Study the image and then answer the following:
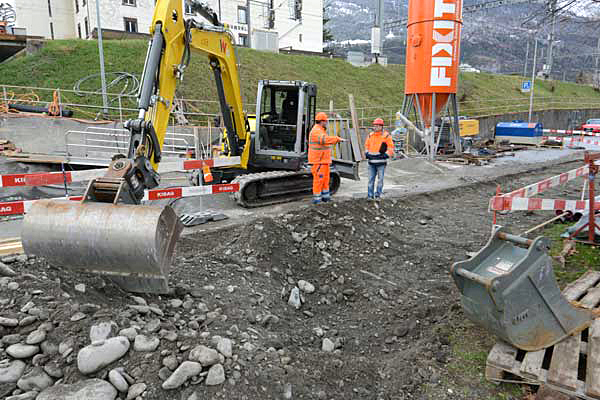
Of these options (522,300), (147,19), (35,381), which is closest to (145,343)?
(35,381)

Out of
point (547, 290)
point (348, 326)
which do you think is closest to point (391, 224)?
point (348, 326)

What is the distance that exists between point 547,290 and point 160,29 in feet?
17.2

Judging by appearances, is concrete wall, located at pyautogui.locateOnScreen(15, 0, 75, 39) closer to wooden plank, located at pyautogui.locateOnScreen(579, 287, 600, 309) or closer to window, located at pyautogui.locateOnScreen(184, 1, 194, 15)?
window, located at pyautogui.locateOnScreen(184, 1, 194, 15)

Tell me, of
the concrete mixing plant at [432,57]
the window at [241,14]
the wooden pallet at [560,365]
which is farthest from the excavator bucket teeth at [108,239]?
the window at [241,14]

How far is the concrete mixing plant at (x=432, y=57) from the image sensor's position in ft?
50.0

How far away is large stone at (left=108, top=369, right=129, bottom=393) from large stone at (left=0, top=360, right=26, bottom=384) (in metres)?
0.62

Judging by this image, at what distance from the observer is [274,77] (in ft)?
81.0

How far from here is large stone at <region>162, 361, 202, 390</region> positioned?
118 inches

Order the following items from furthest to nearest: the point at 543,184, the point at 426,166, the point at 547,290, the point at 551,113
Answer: the point at 551,113, the point at 426,166, the point at 543,184, the point at 547,290

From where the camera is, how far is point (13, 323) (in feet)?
11.0

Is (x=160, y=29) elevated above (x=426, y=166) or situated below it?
above

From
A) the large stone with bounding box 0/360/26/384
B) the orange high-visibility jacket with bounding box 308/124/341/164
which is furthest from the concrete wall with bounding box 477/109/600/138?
the large stone with bounding box 0/360/26/384

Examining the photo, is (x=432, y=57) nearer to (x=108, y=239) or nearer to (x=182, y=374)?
(x=108, y=239)

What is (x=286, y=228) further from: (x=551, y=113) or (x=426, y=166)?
(x=551, y=113)
